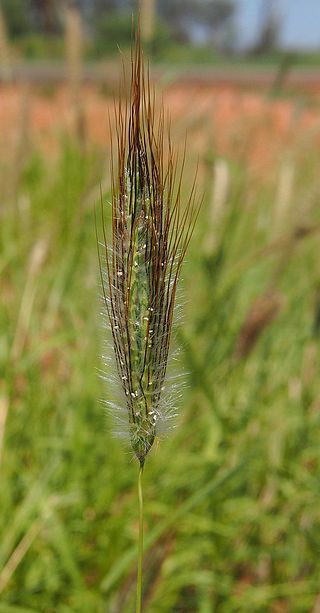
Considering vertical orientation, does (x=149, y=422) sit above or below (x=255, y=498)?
above

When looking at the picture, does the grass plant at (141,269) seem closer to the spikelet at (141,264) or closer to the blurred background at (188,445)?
the spikelet at (141,264)

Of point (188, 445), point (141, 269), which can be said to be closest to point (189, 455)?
point (188, 445)

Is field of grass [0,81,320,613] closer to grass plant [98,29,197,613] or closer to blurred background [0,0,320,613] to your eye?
blurred background [0,0,320,613]

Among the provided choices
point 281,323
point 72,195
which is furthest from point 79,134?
point 281,323

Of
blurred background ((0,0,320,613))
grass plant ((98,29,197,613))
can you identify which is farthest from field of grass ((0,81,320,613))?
grass plant ((98,29,197,613))

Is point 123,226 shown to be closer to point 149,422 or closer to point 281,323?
point 149,422

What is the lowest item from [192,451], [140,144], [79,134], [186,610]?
[186,610]
